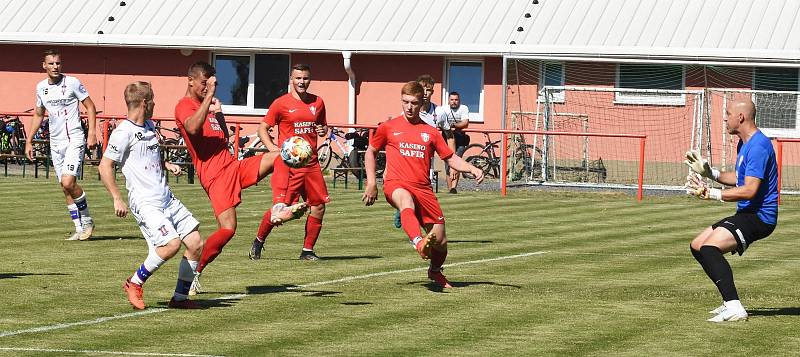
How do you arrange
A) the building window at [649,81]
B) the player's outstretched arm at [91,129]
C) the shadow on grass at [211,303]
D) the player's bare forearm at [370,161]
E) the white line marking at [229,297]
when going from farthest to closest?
1. the building window at [649,81]
2. the player's outstretched arm at [91,129]
3. the player's bare forearm at [370,161]
4. the shadow on grass at [211,303]
5. the white line marking at [229,297]

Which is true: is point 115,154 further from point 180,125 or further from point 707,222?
point 707,222

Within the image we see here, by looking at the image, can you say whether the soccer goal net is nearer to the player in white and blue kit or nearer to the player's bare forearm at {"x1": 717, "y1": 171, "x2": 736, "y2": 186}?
the player's bare forearm at {"x1": 717, "y1": 171, "x2": 736, "y2": 186}

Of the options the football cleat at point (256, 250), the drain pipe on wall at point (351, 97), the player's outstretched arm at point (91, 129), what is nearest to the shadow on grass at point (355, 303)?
the football cleat at point (256, 250)

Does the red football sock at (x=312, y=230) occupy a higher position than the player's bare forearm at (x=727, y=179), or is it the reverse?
the player's bare forearm at (x=727, y=179)

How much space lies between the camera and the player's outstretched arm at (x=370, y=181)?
13641mm

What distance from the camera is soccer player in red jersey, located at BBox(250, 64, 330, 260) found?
16.0m

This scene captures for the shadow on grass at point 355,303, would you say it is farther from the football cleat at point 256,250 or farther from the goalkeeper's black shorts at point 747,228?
the football cleat at point 256,250

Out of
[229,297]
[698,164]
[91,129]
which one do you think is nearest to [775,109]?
[91,129]

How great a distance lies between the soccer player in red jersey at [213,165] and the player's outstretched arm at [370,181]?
1.07 metres

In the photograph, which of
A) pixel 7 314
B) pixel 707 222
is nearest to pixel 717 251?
pixel 7 314

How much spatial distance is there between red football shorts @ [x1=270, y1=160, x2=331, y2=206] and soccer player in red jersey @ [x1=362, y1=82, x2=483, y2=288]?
2.23m

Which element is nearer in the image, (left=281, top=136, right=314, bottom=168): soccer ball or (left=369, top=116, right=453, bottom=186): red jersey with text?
(left=281, top=136, right=314, bottom=168): soccer ball

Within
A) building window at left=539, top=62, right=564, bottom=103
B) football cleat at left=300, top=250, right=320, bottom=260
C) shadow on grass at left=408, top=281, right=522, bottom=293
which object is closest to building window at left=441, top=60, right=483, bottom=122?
building window at left=539, top=62, right=564, bottom=103

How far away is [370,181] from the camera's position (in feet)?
45.3
